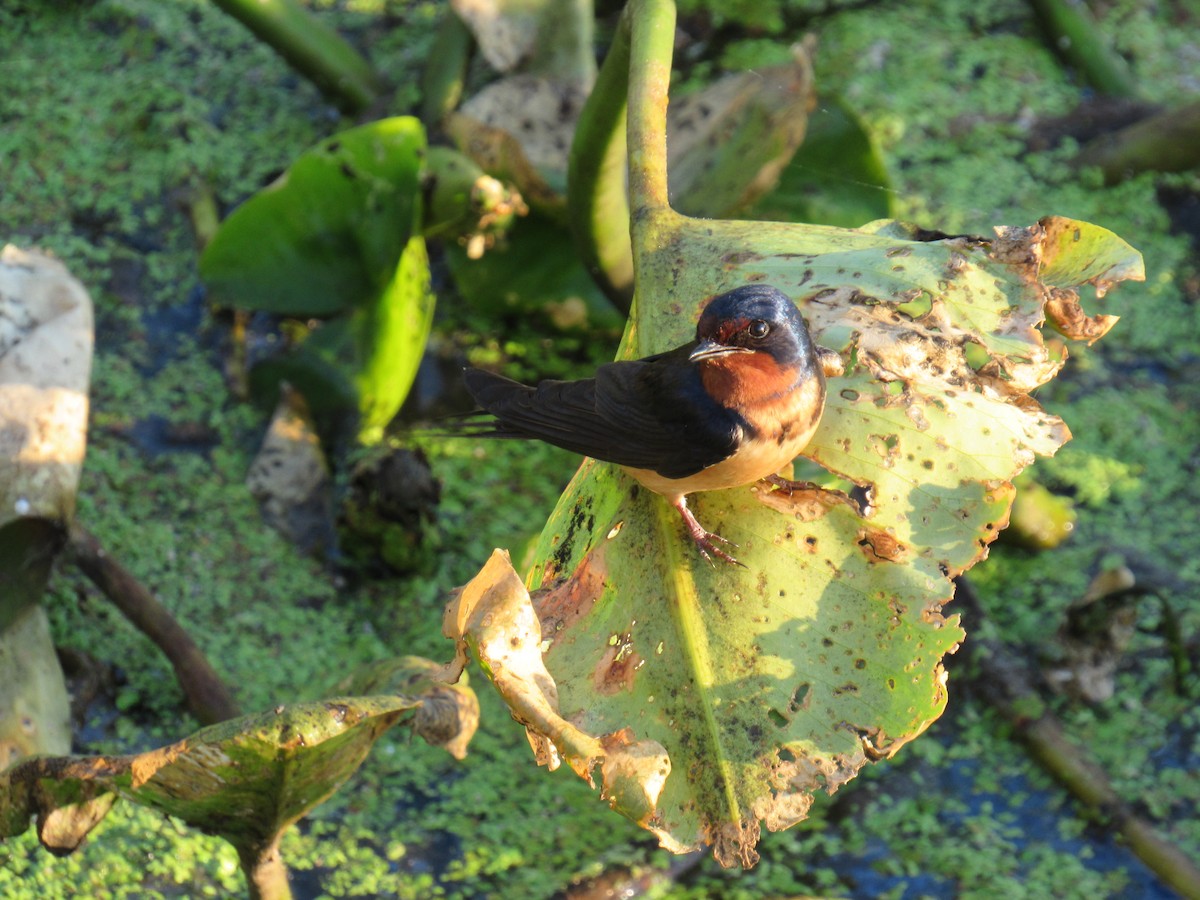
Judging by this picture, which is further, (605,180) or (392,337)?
(392,337)

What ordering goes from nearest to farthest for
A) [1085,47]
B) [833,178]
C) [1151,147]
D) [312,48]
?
[833,178]
[312,48]
[1151,147]
[1085,47]

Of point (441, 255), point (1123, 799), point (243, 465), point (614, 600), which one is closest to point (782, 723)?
point (614, 600)

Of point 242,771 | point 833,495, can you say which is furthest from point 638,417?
point 242,771

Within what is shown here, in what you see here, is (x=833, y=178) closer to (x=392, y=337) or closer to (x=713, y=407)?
(x=392, y=337)

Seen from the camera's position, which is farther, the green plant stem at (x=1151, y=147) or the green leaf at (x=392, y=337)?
the green plant stem at (x=1151, y=147)

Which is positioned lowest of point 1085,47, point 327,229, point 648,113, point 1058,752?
point 1058,752

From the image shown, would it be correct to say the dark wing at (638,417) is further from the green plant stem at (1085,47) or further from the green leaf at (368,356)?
the green plant stem at (1085,47)

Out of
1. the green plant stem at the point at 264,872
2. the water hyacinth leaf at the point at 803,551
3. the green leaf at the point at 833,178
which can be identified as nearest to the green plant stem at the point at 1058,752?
the green leaf at the point at 833,178
